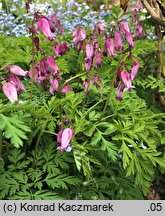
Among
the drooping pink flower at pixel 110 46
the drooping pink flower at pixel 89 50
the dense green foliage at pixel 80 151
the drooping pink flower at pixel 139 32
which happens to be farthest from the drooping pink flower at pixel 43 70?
the drooping pink flower at pixel 139 32

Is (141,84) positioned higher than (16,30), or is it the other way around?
(16,30)

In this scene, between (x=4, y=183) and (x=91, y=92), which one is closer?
(x=4, y=183)

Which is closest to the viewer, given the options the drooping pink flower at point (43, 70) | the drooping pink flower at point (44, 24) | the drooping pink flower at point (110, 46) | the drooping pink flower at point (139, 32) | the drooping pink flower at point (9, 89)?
the drooping pink flower at point (9, 89)

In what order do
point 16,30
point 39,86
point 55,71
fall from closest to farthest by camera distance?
point 55,71 < point 39,86 < point 16,30

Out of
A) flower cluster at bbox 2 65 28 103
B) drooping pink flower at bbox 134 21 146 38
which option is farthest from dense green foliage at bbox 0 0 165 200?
drooping pink flower at bbox 134 21 146 38

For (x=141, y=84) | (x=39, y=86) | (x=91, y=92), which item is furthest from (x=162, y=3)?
(x=39, y=86)

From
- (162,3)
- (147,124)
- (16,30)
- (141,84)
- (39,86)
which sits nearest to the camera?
(147,124)

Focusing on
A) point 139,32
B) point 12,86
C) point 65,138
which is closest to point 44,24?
point 12,86

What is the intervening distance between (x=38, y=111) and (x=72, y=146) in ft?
0.83

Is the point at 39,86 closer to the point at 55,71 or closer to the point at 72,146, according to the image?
the point at 55,71

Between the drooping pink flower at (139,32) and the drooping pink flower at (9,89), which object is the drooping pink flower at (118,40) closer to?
the drooping pink flower at (9,89)

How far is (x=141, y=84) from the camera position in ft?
9.10

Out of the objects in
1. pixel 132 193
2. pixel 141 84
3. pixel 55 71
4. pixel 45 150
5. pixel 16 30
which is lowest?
pixel 132 193

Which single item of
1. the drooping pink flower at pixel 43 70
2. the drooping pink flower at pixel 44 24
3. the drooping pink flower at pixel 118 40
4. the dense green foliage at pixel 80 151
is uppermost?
the drooping pink flower at pixel 44 24
